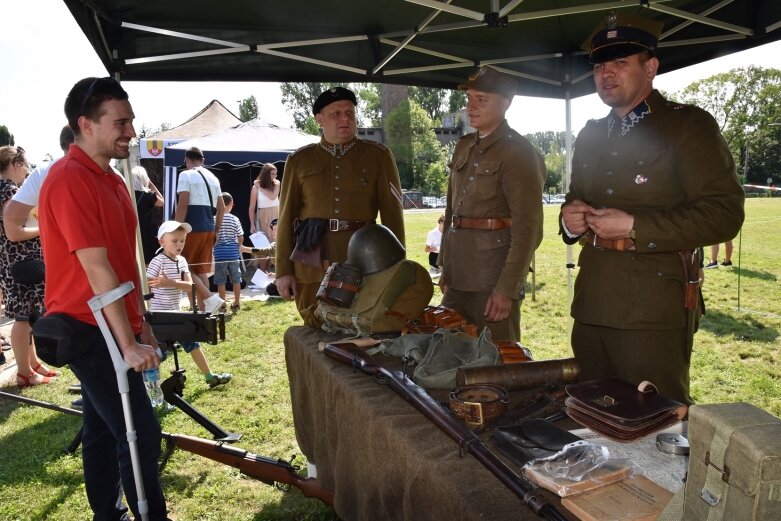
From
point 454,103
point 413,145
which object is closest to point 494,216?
point 413,145

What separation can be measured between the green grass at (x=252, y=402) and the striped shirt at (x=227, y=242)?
0.81 meters

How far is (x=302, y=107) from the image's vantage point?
218 ft

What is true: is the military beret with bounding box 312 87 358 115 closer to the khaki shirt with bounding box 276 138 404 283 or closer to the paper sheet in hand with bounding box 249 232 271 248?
the khaki shirt with bounding box 276 138 404 283

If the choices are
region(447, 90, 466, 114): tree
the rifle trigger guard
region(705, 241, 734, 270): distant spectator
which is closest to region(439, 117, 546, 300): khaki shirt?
the rifle trigger guard

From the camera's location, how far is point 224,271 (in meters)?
7.91

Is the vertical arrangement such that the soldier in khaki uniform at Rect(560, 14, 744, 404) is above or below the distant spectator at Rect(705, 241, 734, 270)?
above

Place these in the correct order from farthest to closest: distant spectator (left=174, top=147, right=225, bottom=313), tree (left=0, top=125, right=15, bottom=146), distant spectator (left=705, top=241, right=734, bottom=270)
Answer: tree (left=0, top=125, right=15, bottom=146) < distant spectator (left=705, top=241, right=734, bottom=270) < distant spectator (left=174, top=147, right=225, bottom=313)

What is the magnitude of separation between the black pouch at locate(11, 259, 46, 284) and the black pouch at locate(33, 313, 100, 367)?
2.64 meters

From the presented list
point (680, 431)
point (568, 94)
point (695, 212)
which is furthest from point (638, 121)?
point (568, 94)

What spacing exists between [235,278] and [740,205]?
6958mm

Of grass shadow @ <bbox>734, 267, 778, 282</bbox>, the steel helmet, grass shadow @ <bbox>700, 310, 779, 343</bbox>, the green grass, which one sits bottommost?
grass shadow @ <bbox>734, 267, 778, 282</bbox>

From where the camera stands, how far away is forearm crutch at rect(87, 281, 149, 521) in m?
2.18

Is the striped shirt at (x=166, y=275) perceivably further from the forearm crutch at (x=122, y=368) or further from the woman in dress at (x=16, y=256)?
the forearm crutch at (x=122, y=368)

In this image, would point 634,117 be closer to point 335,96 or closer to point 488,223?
point 488,223
